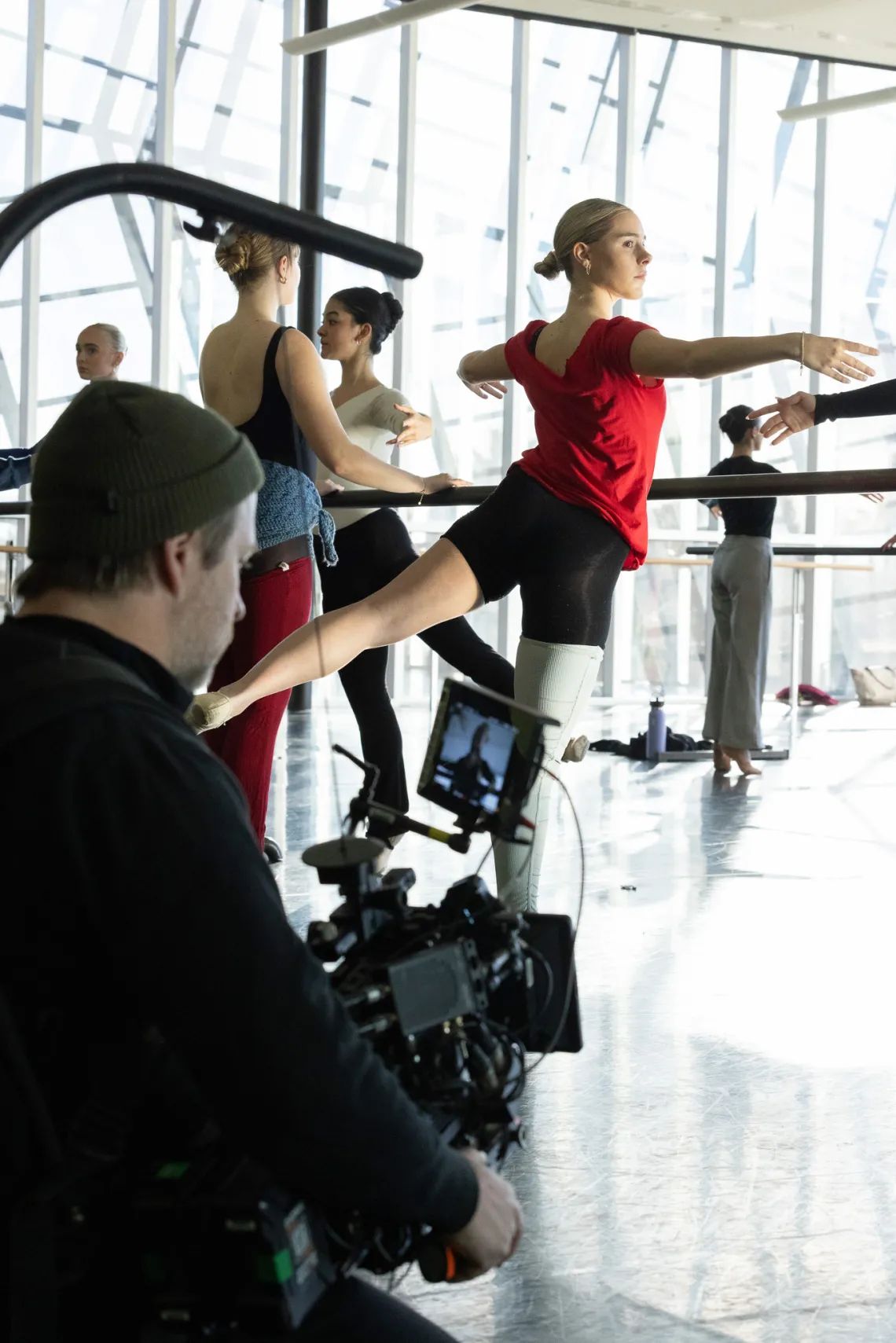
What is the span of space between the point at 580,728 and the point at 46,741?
A: 7239 millimetres

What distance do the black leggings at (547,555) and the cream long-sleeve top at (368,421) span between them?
98 cm

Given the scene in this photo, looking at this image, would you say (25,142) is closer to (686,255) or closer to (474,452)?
(474,452)

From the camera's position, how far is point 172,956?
0.86m

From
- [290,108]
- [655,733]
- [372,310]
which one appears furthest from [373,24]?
[372,310]

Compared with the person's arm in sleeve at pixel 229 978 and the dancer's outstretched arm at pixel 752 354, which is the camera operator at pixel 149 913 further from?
the dancer's outstretched arm at pixel 752 354

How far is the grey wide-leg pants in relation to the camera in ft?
20.3

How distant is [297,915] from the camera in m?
3.26

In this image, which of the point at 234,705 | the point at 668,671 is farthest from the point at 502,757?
the point at 668,671

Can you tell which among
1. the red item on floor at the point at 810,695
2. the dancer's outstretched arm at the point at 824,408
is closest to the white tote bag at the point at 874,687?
the red item on floor at the point at 810,695

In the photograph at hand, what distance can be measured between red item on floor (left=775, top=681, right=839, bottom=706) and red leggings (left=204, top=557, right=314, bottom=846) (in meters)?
7.51

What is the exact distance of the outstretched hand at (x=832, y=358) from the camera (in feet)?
7.79

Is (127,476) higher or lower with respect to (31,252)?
lower

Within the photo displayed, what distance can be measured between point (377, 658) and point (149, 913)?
9.38ft

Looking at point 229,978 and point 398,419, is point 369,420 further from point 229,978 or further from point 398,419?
point 229,978
